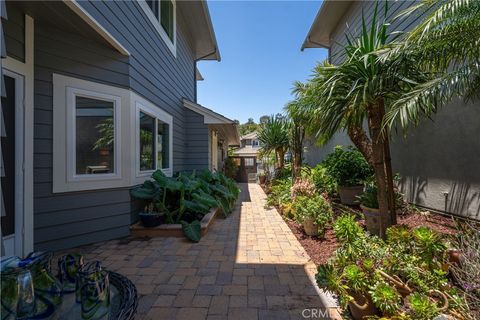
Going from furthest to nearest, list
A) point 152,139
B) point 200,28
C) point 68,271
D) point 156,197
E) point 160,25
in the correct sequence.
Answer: point 200,28, point 160,25, point 152,139, point 156,197, point 68,271

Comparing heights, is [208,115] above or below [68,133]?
above

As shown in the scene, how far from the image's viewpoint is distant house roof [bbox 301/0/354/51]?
7543 mm

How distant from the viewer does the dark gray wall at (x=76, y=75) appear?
3332 millimetres

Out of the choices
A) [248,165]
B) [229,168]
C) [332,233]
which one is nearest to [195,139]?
[332,233]

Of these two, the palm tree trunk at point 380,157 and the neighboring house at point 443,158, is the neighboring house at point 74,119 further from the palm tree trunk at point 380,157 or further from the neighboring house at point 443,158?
the palm tree trunk at point 380,157

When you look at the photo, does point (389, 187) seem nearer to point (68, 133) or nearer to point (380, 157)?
point (380, 157)

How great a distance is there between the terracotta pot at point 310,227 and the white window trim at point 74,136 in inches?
Answer: 124

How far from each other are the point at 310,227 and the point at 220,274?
74.0 inches

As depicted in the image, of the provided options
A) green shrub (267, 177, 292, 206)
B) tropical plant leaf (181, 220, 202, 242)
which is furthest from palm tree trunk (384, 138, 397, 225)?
green shrub (267, 177, 292, 206)

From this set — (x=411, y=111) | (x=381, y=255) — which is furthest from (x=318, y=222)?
(x=411, y=111)

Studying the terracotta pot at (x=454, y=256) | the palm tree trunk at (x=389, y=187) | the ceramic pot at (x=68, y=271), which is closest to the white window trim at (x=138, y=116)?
Answer: the ceramic pot at (x=68, y=271)

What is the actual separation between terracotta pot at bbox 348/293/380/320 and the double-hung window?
3.81 meters

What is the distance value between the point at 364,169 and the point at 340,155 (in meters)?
0.66

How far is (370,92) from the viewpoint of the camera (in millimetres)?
2855
